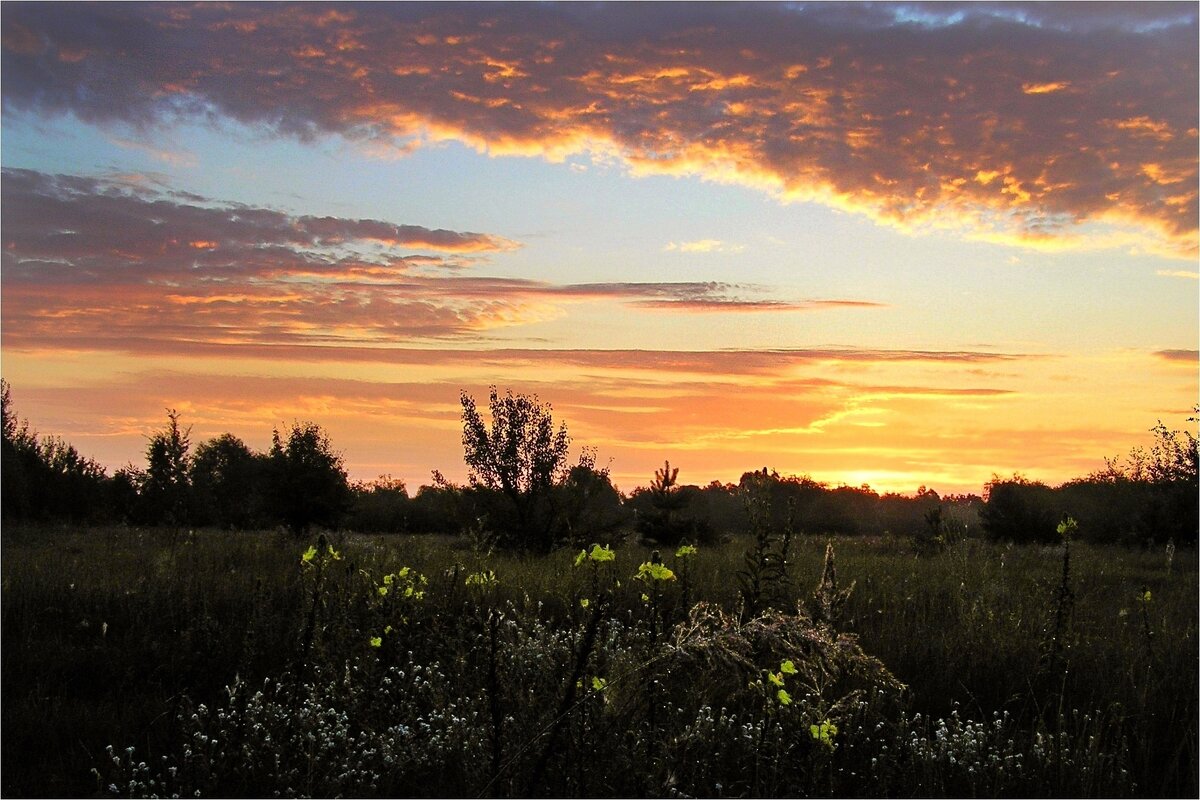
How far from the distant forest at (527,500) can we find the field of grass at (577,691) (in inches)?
62.7

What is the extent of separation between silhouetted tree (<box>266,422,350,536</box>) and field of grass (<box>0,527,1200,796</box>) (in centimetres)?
1933

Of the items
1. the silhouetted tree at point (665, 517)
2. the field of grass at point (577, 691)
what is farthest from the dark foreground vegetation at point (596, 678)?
the silhouetted tree at point (665, 517)

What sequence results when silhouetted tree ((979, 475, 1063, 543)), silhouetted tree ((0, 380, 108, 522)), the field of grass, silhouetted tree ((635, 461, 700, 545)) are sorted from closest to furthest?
the field of grass → silhouetted tree ((635, 461, 700, 545)) → silhouetted tree ((979, 475, 1063, 543)) → silhouetted tree ((0, 380, 108, 522))

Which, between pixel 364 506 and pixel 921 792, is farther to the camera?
pixel 364 506

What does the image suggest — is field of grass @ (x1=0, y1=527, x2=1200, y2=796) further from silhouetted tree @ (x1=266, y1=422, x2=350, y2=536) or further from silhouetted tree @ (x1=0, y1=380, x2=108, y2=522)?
silhouetted tree @ (x1=0, y1=380, x2=108, y2=522)

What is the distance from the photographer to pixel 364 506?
42625mm

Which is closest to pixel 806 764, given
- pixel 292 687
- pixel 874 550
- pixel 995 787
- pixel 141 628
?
pixel 995 787

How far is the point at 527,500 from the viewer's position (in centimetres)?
2039

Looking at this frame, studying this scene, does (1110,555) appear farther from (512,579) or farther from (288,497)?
(288,497)

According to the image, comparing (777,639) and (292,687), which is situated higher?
(777,639)

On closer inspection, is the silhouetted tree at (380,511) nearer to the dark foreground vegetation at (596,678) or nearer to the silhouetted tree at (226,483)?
the silhouetted tree at (226,483)

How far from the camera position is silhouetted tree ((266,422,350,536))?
Result: 28922 millimetres

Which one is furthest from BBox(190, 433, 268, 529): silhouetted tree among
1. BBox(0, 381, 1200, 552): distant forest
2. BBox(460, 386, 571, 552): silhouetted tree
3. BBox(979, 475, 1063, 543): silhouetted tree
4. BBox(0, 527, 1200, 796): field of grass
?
BBox(0, 527, 1200, 796): field of grass

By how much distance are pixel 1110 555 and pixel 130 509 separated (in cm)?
3646
